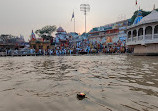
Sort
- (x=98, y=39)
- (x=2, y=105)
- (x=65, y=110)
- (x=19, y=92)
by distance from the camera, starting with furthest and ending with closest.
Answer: (x=98, y=39), (x=19, y=92), (x=2, y=105), (x=65, y=110)

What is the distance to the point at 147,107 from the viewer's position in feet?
6.45

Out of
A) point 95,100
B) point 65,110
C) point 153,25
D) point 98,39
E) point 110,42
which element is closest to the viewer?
point 65,110

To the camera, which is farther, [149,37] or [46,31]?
[46,31]

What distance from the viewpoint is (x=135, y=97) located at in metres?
2.38

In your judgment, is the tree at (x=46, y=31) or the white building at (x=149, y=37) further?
the tree at (x=46, y=31)

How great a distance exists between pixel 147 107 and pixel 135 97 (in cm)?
42

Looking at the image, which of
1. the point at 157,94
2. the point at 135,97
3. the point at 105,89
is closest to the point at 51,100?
the point at 105,89

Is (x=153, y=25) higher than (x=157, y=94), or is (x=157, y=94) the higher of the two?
(x=153, y=25)

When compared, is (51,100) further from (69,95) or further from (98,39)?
(98,39)

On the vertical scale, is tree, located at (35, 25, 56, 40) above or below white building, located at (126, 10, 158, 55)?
above

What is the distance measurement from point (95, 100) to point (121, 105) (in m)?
0.49

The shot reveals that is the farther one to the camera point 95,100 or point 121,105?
→ point 95,100

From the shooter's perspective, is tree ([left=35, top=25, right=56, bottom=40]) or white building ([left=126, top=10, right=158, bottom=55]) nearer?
white building ([left=126, top=10, right=158, bottom=55])

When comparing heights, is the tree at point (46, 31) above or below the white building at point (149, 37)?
above
